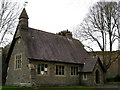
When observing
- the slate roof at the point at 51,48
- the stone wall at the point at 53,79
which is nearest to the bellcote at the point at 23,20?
the slate roof at the point at 51,48

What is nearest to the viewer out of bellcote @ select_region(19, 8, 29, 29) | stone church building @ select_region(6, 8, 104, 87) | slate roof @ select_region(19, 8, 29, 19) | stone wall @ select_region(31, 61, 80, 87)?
stone wall @ select_region(31, 61, 80, 87)

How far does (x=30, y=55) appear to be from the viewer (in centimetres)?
2914

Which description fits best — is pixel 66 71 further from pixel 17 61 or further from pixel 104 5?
pixel 104 5

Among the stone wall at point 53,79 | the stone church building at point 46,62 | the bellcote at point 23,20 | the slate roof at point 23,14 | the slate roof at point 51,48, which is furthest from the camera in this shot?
the slate roof at point 23,14

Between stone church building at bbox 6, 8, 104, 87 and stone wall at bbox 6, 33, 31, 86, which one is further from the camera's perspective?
stone church building at bbox 6, 8, 104, 87

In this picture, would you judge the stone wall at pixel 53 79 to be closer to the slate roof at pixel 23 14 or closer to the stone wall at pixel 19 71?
the stone wall at pixel 19 71

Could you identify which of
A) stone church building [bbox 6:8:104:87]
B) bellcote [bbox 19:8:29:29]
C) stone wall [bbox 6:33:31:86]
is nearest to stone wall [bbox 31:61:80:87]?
stone church building [bbox 6:8:104:87]

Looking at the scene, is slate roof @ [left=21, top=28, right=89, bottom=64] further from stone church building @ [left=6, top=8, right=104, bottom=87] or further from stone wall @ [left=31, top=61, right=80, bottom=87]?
stone wall @ [left=31, top=61, right=80, bottom=87]

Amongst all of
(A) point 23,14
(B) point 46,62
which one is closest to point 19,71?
(B) point 46,62

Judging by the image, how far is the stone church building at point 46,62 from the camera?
29.7m

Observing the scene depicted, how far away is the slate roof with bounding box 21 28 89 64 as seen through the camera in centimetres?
3069

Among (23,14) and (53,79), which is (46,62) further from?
(23,14)

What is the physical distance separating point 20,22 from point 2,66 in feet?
42.8

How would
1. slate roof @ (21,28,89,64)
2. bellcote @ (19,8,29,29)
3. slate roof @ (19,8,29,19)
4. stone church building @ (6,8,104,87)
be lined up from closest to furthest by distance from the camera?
stone church building @ (6,8,104,87) < slate roof @ (21,28,89,64) < bellcote @ (19,8,29,29) < slate roof @ (19,8,29,19)
